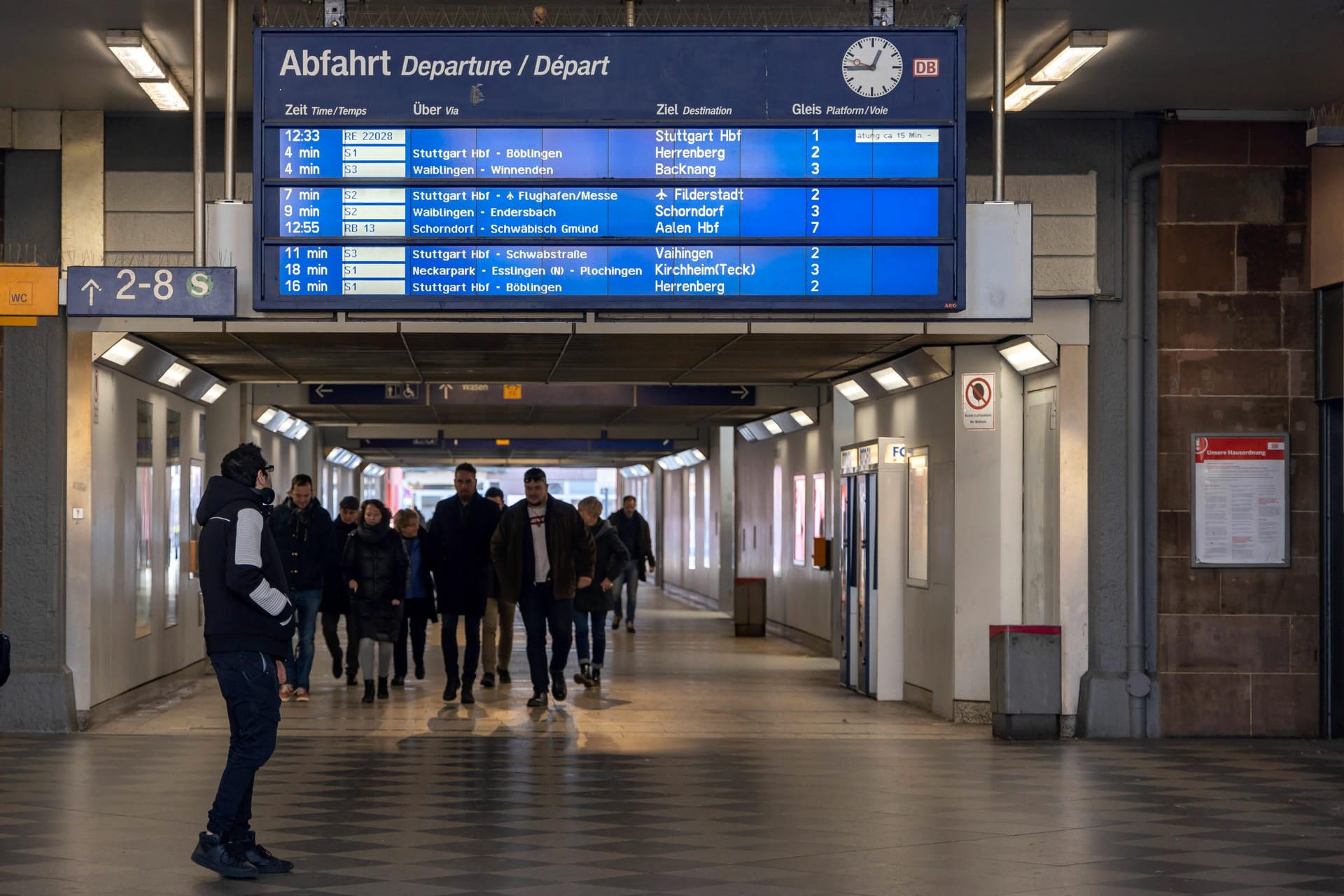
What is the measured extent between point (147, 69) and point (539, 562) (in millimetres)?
4575

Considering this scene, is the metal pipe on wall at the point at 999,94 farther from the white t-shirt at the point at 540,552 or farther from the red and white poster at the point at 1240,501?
the white t-shirt at the point at 540,552

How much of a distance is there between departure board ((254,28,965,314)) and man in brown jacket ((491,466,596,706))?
428 centimetres

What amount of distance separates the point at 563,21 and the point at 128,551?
6023 mm

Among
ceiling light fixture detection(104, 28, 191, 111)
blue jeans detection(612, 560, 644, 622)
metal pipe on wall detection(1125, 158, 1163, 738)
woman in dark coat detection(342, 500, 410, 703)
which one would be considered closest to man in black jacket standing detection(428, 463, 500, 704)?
woman in dark coat detection(342, 500, 410, 703)

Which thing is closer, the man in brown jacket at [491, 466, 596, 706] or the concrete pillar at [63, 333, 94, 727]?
the concrete pillar at [63, 333, 94, 727]

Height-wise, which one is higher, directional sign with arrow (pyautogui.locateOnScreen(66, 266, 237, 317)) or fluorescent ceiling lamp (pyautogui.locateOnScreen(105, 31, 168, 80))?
fluorescent ceiling lamp (pyautogui.locateOnScreen(105, 31, 168, 80))

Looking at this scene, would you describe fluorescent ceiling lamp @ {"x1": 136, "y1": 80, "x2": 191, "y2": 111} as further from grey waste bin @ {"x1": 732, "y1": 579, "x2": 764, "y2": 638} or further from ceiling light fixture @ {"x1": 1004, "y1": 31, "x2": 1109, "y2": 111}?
grey waste bin @ {"x1": 732, "y1": 579, "x2": 764, "y2": 638}

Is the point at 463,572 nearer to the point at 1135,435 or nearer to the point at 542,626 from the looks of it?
the point at 542,626

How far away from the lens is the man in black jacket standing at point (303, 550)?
42.3 ft

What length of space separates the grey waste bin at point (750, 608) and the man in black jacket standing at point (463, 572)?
8.49 metres

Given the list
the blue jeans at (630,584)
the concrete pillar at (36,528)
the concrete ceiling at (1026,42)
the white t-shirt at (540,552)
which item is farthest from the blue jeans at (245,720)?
the blue jeans at (630,584)

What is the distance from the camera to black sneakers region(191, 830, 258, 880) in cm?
636

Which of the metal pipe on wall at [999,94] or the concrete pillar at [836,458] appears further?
the concrete pillar at [836,458]

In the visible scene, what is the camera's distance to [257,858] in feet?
21.5
